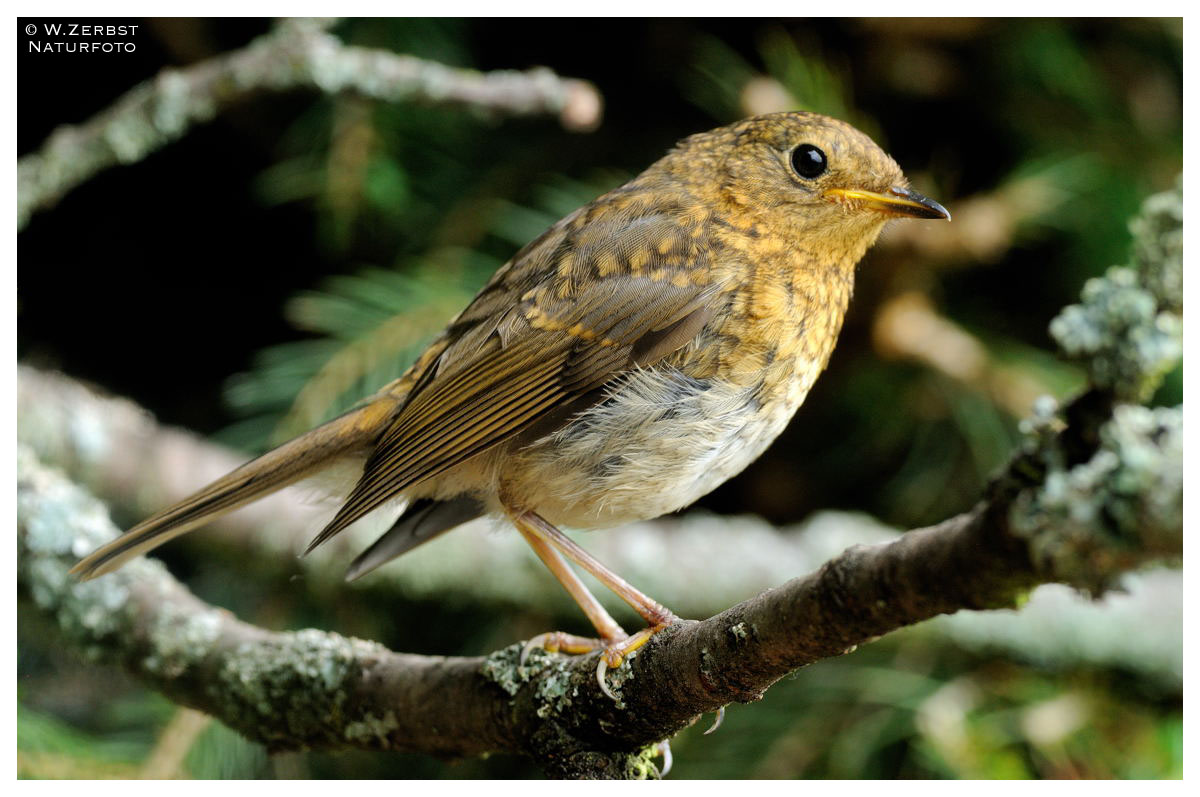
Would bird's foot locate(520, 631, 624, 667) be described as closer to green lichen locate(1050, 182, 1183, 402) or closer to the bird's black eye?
the bird's black eye

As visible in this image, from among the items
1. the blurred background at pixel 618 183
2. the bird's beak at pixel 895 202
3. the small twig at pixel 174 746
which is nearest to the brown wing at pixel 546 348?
the bird's beak at pixel 895 202

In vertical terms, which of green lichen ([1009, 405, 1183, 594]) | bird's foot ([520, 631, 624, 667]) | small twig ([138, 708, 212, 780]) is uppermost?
small twig ([138, 708, 212, 780])

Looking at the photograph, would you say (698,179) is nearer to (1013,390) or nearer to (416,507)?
(416,507)

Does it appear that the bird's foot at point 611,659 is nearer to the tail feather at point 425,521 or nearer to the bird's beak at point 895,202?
the tail feather at point 425,521

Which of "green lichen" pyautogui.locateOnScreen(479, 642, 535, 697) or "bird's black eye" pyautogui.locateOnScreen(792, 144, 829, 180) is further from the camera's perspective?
"bird's black eye" pyautogui.locateOnScreen(792, 144, 829, 180)

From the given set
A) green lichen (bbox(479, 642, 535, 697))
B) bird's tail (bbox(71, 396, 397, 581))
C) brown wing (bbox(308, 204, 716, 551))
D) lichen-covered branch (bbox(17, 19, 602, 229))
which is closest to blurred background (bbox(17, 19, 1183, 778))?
lichen-covered branch (bbox(17, 19, 602, 229))

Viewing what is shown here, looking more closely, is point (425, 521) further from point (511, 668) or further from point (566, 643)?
point (511, 668)

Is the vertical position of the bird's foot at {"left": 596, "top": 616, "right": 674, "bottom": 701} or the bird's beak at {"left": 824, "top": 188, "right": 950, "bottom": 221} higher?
the bird's beak at {"left": 824, "top": 188, "right": 950, "bottom": 221}

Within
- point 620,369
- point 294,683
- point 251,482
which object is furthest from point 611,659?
point 251,482
